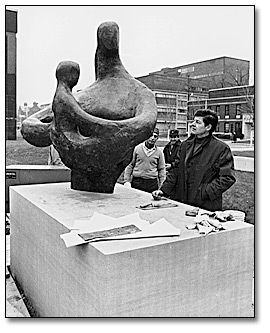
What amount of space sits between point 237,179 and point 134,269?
284 centimetres

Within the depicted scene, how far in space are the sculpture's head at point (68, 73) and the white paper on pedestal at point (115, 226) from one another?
1.07 m

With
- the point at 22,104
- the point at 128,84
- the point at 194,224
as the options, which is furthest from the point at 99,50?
the point at 194,224

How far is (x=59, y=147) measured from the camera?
A: 11.0ft

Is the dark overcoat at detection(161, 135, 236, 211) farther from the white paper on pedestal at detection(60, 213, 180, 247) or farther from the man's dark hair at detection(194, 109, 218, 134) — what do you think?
the white paper on pedestal at detection(60, 213, 180, 247)

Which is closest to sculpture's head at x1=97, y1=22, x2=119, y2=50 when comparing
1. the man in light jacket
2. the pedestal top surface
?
the man in light jacket

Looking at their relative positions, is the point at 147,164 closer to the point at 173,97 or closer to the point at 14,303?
the point at 173,97

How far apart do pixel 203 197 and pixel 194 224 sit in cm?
61

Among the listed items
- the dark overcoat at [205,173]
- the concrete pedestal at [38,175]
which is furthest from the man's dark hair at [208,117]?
the concrete pedestal at [38,175]

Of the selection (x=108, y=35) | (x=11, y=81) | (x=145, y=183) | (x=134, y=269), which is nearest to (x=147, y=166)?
(x=145, y=183)

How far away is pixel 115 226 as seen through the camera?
8.29 feet

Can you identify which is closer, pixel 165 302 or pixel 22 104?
pixel 165 302

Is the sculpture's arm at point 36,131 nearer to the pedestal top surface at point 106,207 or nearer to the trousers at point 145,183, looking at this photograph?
the pedestal top surface at point 106,207

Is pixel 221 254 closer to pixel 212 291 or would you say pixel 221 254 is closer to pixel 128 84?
pixel 212 291

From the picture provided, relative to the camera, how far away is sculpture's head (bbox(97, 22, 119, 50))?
11.3ft
